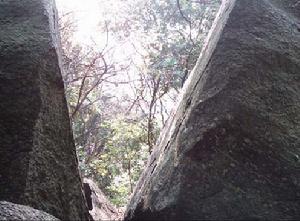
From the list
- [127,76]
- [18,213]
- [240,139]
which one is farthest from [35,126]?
[127,76]

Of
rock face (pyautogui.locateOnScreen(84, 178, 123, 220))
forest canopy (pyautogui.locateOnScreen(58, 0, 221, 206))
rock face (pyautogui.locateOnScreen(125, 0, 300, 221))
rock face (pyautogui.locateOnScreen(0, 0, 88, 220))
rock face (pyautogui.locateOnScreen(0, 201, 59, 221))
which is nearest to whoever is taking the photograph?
rock face (pyautogui.locateOnScreen(0, 201, 59, 221))

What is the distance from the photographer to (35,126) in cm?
301

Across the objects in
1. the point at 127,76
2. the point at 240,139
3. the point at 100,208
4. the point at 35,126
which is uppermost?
the point at 127,76

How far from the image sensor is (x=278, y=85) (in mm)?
2924

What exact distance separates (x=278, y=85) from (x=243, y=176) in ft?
2.81

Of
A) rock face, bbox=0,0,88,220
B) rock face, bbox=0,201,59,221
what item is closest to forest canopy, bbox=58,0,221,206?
rock face, bbox=0,0,88,220

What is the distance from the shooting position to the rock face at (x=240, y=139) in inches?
94.0

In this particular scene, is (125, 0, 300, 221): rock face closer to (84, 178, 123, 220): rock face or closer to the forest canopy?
(84, 178, 123, 220): rock face

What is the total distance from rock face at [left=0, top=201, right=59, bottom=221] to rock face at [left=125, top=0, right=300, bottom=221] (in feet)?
2.42

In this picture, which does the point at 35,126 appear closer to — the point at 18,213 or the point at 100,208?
the point at 18,213

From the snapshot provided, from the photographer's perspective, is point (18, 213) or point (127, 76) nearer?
point (18, 213)

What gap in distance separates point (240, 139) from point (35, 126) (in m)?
1.57

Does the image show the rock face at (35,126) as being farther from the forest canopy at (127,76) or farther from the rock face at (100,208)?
the forest canopy at (127,76)

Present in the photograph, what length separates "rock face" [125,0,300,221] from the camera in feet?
7.83
